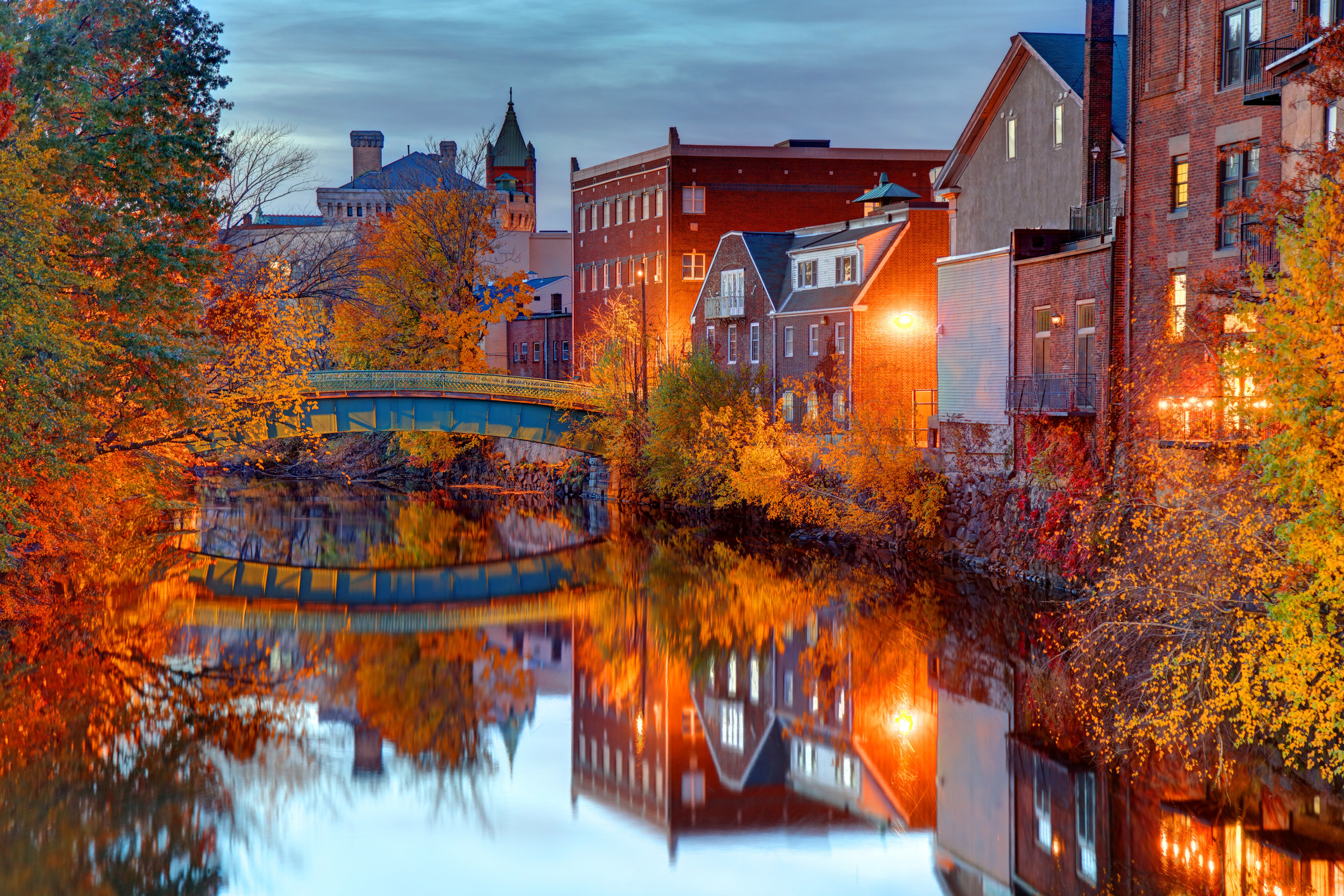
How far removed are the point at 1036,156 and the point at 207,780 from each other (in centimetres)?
2880

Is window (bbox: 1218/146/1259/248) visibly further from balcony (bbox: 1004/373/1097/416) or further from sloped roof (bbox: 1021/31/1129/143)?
sloped roof (bbox: 1021/31/1129/143)

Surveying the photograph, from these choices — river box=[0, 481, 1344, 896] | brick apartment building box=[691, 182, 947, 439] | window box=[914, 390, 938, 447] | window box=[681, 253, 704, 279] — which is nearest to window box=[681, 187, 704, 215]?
window box=[681, 253, 704, 279]

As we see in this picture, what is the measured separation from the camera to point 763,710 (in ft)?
73.1

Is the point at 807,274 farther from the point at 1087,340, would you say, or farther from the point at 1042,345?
the point at 1087,340

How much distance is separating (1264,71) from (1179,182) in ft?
16.1

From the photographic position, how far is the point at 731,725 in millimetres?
21438

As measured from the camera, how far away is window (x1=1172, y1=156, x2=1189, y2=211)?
29.0 metres

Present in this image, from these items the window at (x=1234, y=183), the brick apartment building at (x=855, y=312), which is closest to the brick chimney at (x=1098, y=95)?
the window at (x=1234, y=183)

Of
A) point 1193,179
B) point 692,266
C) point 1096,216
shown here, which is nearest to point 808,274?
point 692,266

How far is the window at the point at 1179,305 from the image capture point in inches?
1071

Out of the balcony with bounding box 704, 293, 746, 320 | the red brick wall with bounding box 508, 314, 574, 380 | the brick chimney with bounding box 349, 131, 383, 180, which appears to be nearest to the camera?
the balcony with bounding box 704, 293, 746, 320

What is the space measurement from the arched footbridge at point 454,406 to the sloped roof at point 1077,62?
68.8 ft

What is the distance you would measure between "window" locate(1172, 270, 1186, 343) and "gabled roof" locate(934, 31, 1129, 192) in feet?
23.0

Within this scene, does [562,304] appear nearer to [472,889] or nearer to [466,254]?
[466,254]
